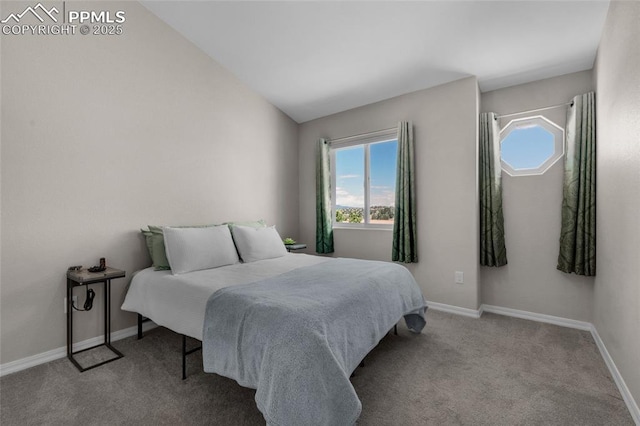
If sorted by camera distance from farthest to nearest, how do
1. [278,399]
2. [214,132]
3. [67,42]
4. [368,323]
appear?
[214,132] → [67,42] → [368,323] → [278,399]

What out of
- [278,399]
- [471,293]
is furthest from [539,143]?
[278,399]

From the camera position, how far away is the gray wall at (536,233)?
2.88m

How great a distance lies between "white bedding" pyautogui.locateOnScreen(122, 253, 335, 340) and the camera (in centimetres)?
196

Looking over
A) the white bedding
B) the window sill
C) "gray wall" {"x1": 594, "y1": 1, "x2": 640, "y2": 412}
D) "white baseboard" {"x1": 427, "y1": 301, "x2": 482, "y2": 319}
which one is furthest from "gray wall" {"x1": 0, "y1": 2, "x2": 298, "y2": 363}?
"gray wall" {"x1": 594, "y1": 1, "x2": 640, "y2": 412}

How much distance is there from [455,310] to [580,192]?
1.65m

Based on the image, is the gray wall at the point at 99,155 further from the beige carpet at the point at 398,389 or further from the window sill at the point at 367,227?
the window sill at the point at 367,227

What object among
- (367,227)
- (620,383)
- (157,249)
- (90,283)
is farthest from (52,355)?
(620,383)

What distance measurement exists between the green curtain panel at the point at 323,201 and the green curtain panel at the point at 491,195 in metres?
1.94

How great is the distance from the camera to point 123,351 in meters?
2.38

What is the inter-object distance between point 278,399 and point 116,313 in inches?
84.0

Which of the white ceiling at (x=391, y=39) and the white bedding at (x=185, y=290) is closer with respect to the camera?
the white bedding at (x=185, y=290)

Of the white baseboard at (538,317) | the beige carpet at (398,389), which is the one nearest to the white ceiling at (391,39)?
the white baseboard at (538,317)

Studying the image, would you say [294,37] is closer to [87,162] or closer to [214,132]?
[214,132]

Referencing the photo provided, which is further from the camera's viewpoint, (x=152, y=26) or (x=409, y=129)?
(x=409, y=129)
